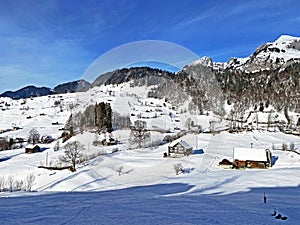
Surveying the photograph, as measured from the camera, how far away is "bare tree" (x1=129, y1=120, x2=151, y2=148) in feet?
114

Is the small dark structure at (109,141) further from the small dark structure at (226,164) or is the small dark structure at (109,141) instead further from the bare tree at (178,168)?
the bare tree at (178,168)

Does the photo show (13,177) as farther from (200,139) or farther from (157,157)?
(200,139)

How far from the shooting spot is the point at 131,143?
3641 centimetres

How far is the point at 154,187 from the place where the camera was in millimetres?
12969

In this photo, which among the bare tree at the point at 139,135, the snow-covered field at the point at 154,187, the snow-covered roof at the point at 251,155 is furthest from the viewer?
the bare tree at the point at 139,135

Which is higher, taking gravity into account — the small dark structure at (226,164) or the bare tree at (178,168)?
the bare tree at (178,168)

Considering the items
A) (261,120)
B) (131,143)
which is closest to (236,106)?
(261,120)

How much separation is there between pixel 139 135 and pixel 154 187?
2134 centimetres

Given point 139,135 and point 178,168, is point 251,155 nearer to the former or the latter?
point 178,168

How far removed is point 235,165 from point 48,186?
1609 centimetres

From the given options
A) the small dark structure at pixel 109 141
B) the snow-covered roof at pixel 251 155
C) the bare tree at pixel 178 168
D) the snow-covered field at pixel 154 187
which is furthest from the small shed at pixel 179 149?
the small dark structure at pixel 109 141

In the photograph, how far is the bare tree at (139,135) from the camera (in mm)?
34688

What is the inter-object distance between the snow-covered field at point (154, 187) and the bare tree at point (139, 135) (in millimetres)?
2530

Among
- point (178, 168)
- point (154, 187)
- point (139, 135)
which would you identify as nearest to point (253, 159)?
point (178, 168)
